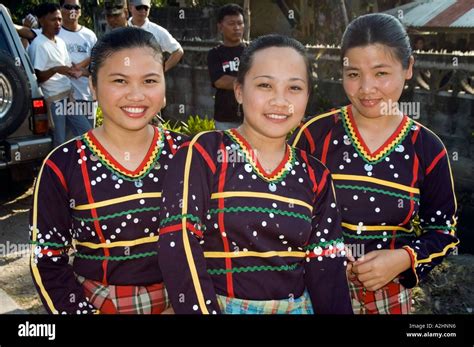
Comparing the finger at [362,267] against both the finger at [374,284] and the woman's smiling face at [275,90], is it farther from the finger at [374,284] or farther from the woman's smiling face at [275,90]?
the woman's smiling face at [275,90]

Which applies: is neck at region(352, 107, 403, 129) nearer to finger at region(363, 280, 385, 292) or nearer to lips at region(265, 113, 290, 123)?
lips at region(265, 113, 290, 123)

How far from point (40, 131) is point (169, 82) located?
6635 mm

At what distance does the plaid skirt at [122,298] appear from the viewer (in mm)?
2221

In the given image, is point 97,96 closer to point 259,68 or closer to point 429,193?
point 259,68

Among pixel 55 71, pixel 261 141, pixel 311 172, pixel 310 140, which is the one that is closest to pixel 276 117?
pixel 261 141

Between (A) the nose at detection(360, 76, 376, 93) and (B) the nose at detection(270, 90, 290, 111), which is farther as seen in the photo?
(A) the nose at detection(360, 76, 376, 93)

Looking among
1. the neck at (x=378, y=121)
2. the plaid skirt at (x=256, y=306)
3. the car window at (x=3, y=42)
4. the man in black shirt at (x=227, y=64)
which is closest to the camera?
the plaid skirt at (x=256, y=306)

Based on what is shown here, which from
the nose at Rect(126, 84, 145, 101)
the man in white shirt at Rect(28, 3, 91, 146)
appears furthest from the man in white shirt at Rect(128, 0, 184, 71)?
the nose at Rect(126, 84, 145, 101)

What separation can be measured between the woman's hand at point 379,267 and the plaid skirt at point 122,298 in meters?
0.78

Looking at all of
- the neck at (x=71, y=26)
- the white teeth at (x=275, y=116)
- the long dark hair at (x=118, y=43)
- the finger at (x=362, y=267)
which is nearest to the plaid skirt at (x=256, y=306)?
the finger at (x=362, y=267)

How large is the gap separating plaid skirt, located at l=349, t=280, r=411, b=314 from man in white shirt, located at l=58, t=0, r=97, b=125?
4.72m

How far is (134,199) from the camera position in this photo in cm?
223

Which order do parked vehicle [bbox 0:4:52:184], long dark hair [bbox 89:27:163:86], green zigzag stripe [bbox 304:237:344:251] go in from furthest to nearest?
parked vehicle [bbox 0:4:52:184] < long dark hair [bbox 89:27:163:86] < green zigzag stripe [bbox 304:237:344:251]

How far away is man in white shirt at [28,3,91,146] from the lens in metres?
6.21
